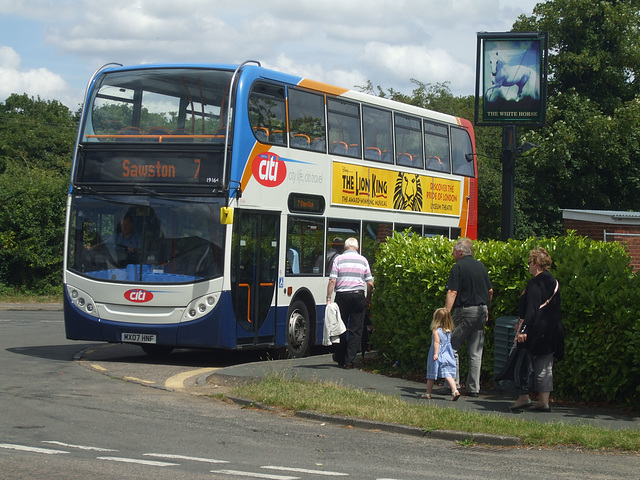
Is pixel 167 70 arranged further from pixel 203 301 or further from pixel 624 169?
pixel 624 169

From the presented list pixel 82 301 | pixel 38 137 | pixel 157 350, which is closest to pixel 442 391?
pixel 82 301

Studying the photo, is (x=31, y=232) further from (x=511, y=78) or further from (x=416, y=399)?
(x=416, y=399)

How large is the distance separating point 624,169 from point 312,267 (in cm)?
2462

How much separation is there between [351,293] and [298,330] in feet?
7.76

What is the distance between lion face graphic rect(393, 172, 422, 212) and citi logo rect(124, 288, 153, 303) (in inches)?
238

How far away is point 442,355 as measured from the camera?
36.4ft

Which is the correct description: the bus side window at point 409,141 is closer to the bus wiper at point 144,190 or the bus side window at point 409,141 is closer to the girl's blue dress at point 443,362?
the bus wiper at point 144,190

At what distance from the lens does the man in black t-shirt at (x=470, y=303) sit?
→ 36.7 feet

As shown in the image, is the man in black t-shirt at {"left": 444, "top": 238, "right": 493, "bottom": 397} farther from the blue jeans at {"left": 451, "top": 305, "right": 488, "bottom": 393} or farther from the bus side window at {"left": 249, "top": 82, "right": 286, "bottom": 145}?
the bus side window at {"left": 249, "top": 82, "right": 286, "bottom": 145}

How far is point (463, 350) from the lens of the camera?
40.7 ft

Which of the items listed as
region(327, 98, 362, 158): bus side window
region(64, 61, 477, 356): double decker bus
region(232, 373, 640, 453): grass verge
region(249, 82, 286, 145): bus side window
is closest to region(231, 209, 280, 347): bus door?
region(64, 61, 477, 356): double decker bus

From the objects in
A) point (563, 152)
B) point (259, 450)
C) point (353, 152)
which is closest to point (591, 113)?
point (563, 152)

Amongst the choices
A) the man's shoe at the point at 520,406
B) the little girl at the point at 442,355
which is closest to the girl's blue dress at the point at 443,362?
the little girl at the point at 442,355

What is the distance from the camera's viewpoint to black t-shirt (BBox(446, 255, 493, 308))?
36.7 feet
